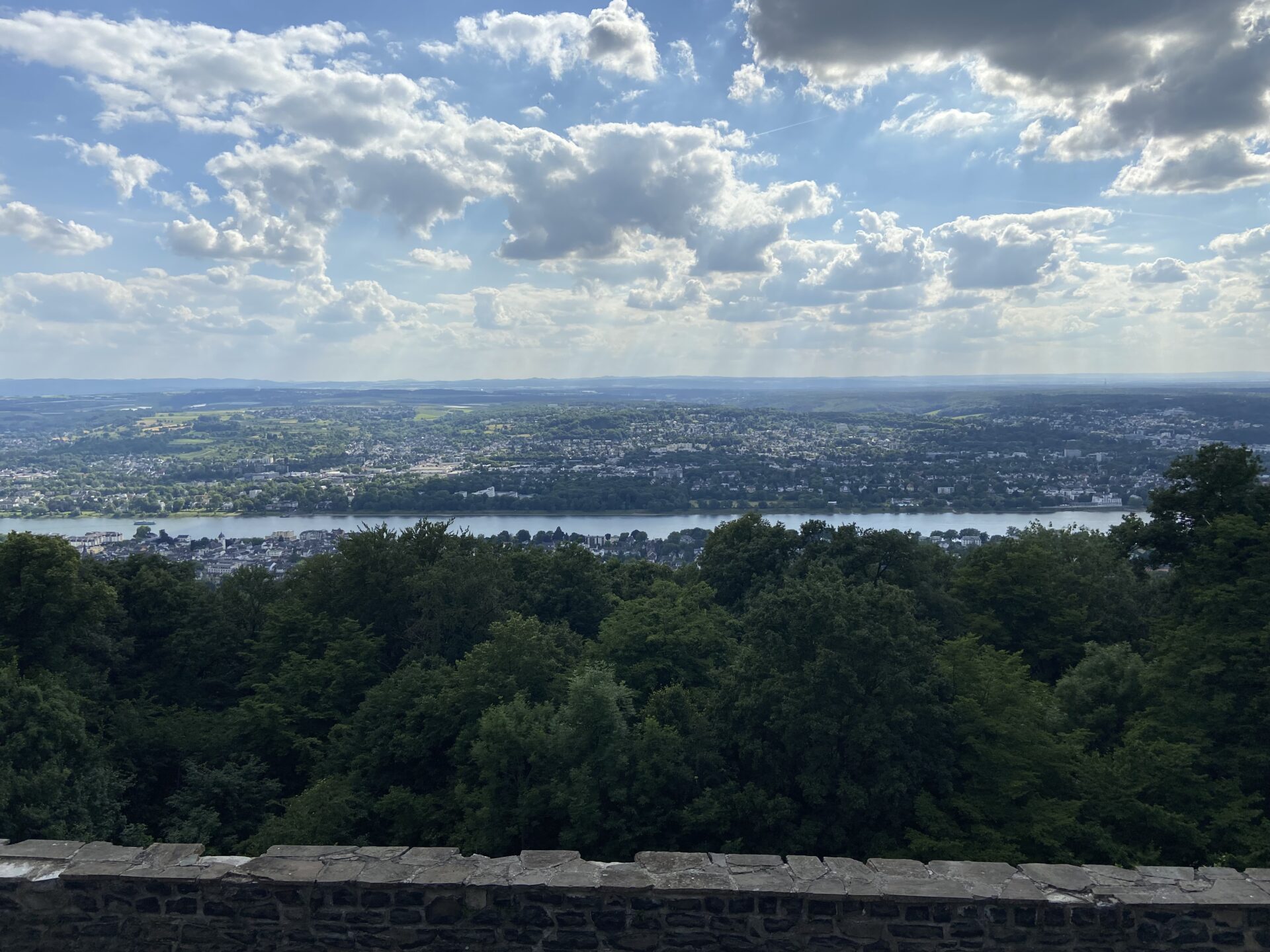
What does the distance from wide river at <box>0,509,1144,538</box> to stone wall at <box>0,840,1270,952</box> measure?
5431 centimetres

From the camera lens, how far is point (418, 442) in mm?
130625

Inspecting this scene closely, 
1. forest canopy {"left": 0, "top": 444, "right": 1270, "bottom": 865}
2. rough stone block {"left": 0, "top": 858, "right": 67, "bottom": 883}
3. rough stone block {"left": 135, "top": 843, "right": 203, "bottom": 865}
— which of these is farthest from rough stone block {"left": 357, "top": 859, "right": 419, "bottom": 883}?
forest canopy {"left": 0, "top": 444, "right": 1270, "bottom": 865}

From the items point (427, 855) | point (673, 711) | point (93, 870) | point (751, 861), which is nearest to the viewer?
point (93, 870)

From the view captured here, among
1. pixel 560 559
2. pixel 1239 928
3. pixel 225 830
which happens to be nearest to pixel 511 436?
pixel 560 559

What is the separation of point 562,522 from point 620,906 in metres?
65.5

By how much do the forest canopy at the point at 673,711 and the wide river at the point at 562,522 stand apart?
136 feet

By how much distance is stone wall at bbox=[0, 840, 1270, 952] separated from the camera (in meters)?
5.28

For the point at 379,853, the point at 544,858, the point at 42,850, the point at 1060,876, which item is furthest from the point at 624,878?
the point at 42,850

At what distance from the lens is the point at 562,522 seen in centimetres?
7056

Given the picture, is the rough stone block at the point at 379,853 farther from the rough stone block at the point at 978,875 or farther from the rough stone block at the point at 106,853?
the rough stone block at the point at 978,875

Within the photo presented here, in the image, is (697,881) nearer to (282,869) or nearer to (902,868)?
(902,868)

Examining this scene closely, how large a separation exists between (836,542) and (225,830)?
620 inches

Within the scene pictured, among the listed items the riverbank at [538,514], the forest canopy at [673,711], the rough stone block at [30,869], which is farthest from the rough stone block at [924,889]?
the riverbank at [538,514]

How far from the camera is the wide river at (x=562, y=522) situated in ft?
202
